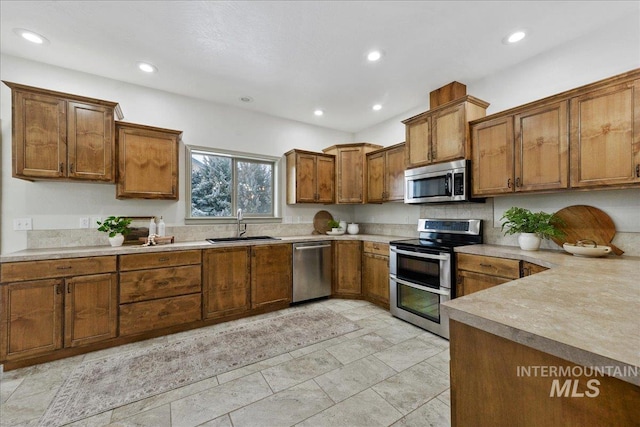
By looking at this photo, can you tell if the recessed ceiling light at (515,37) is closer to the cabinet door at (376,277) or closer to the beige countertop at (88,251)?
the cabinet door at (376,277)

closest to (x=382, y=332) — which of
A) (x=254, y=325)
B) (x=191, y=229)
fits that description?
(x=254, y=325)

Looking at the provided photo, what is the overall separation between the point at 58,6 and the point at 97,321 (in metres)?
2.70

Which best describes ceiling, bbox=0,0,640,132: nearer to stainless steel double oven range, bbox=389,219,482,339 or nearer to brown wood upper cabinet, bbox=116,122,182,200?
brown wood upper cabinet, bbox=116,122,182,200

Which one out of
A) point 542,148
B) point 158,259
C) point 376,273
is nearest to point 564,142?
point 542,148

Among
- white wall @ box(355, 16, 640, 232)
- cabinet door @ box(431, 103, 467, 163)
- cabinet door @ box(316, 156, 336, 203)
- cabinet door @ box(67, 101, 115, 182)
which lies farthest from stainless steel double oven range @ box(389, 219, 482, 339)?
cabinet door @ box(67, 101, 115, 182)

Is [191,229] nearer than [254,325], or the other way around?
[254,325]

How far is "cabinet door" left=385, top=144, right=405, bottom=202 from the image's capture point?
12.5ft

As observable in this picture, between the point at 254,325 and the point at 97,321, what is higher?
the point at 97,321

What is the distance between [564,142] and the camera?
2256 millimetres

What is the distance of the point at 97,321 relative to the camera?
2.49 metres

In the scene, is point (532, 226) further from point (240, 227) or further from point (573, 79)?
point (240, 227)

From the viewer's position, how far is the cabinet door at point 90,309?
93.9 inches

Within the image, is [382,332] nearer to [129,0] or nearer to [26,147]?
[129,0]

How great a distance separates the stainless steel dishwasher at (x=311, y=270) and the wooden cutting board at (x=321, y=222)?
2.28 feet
